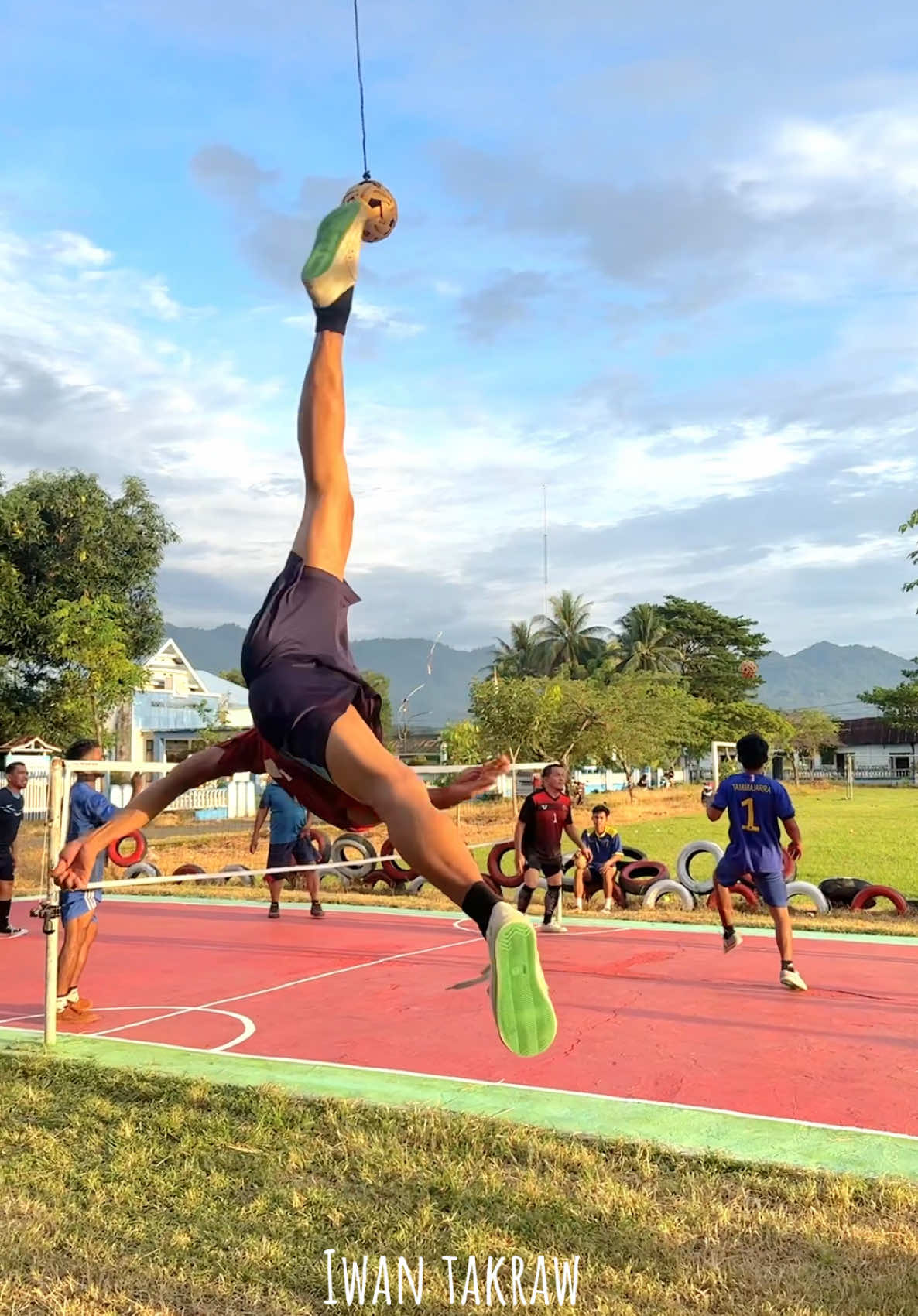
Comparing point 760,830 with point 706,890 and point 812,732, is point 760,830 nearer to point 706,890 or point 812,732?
point 706,890

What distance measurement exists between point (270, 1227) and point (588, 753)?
2933 centimetres

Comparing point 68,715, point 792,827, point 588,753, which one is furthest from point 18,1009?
point 588,753

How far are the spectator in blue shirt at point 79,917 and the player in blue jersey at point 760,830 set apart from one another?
4.03 metres

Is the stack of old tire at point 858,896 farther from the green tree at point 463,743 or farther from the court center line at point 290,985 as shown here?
the green tree at point 463,743

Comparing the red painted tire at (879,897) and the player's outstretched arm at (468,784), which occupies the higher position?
the player's outstretched arm at (468,784)

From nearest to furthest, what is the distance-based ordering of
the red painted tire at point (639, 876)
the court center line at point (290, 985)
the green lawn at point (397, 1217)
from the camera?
the green lawn at point (397, 1217), the court center line at point (290, 985), the red painted tire at point (639, 876)

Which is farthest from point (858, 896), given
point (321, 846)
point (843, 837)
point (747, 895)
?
point (843, 837)

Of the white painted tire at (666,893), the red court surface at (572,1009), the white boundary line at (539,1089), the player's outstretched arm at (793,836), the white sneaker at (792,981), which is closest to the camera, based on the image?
the white boundary line at (539,1089)

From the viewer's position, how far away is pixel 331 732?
2773 mm

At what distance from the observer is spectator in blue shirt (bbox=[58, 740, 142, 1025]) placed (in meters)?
6.79

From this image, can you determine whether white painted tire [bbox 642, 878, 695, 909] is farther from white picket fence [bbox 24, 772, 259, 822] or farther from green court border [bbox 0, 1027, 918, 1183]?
white picket fence [bbox 24, 772, 259, 822]

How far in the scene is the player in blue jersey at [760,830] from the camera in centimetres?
721

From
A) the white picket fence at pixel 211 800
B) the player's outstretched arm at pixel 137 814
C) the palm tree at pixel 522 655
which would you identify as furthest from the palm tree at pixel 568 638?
the player's outstretched arm at pixel 137 814

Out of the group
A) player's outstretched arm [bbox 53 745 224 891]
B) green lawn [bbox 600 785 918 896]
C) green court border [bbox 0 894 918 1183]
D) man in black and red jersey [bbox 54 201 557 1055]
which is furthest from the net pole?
green lawn [bbox 600 785 918 896]
